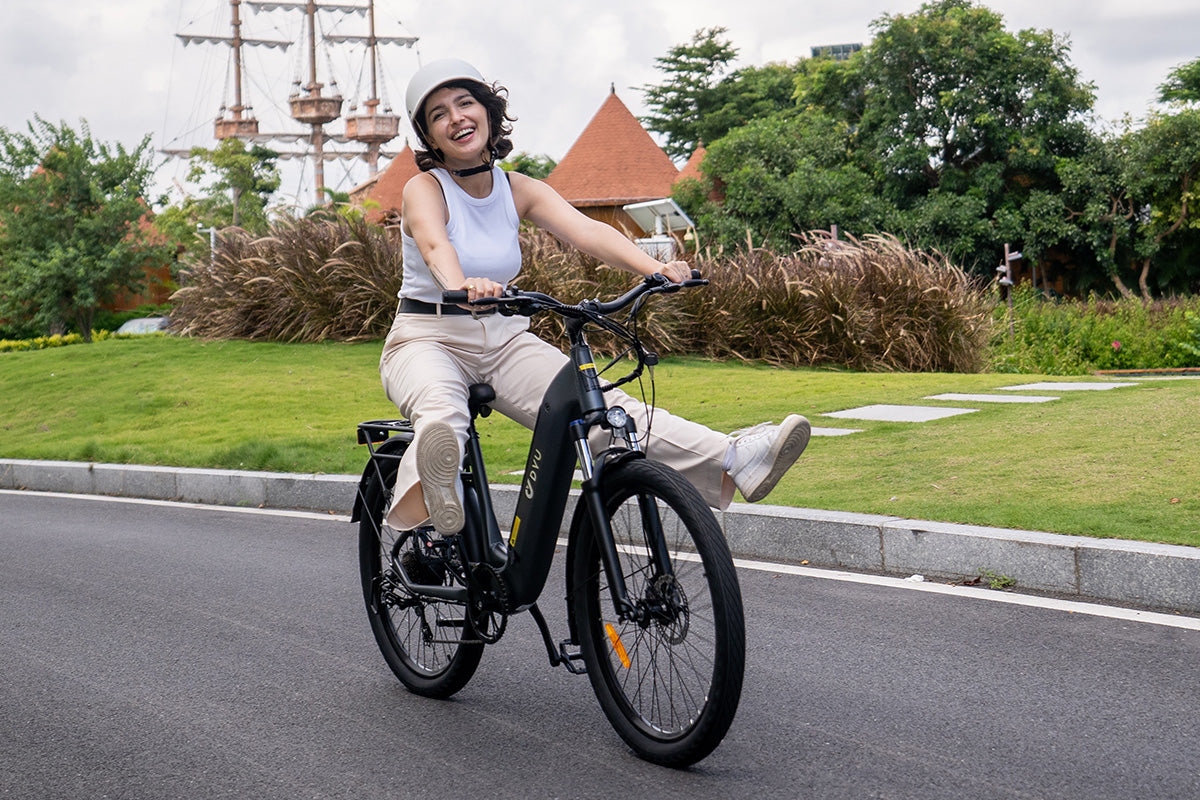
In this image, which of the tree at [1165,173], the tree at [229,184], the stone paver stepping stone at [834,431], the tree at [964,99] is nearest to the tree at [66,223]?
the tree at [229,184]

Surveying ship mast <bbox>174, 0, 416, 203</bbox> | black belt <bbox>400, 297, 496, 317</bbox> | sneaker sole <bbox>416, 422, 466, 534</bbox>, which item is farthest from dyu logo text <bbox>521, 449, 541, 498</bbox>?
ship mast <bbox>174, 0, 416, 203</bbox>

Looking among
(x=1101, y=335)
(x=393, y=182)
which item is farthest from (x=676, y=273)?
(x=393, y=182)

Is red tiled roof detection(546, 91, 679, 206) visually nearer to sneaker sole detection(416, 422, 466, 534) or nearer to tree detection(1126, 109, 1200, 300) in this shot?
tree detection(1126, 109, 1200, 300)

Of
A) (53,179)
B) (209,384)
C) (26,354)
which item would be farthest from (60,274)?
(209,384)

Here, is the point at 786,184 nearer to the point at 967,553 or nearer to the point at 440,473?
the point at 967,553

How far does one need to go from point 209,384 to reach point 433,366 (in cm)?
1057

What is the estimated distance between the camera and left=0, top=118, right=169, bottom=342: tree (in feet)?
133

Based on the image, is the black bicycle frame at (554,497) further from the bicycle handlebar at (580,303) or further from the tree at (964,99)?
the tree at (964,99)

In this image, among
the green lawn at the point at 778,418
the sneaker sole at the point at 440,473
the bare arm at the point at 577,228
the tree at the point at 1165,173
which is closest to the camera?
the sneaker sole at the point at 440,473

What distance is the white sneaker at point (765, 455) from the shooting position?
350 cm

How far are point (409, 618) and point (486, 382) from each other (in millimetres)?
922

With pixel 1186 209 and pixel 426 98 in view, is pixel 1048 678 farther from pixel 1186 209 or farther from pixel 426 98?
pixel 1186 209

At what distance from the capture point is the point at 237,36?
280ft

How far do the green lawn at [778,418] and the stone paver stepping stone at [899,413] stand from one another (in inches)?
7.3
